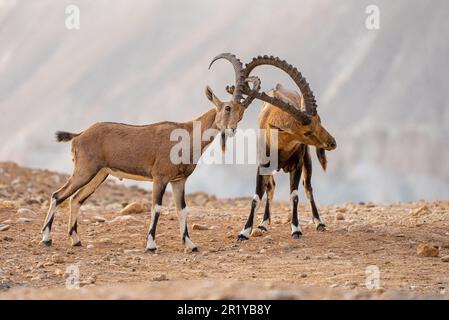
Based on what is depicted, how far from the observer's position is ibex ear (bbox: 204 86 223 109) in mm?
14609

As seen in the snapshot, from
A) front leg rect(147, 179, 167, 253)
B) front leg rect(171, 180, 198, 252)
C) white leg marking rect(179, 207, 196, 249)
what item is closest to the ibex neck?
front leg rect(171, 180, 198, 252)

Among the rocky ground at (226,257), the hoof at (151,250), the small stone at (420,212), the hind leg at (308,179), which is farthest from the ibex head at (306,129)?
the small stone at (420,212)

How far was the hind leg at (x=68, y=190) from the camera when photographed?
14.6 m

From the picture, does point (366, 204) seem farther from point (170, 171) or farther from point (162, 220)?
point (170, 171)

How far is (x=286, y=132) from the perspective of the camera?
15305 millimetres

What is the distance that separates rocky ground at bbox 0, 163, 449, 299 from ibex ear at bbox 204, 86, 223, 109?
95.4 inches

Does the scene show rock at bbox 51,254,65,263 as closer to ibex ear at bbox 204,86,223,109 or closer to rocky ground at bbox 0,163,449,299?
rocky ground at bbox 0,163,449,299

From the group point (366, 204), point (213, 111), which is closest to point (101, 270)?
point (213, 111)

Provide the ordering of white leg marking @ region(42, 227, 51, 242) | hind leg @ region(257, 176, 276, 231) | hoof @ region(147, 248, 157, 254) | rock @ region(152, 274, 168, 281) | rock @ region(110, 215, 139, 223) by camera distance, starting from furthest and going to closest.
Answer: rock @ region(110, 215, 139, 223)
hind leg @ region(257, 176, 276, 231)
white leg marking @ region(42, 227, 51, 242)
hoof @ region(147, 248, 157, 254)
rock @ region(152, 274, 168, 281)

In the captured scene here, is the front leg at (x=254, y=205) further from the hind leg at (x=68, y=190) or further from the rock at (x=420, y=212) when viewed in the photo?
the rock at (x=420, y=212)

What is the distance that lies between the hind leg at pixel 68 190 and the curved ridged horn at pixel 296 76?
3.26m

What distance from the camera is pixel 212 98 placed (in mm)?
14664
